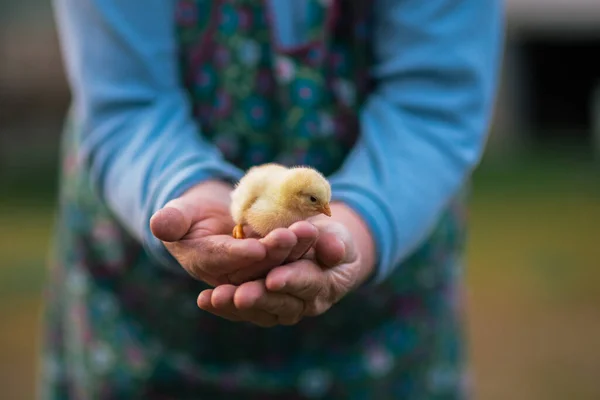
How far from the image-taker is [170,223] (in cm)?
68

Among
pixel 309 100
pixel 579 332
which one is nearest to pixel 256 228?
pixel 309 100

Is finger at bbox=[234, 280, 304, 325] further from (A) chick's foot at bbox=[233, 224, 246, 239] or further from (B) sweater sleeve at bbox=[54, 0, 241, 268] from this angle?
(B) sweater sleeve at bbox=[54, 0, 241, 268]

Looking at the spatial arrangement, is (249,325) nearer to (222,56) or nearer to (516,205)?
(222,56)

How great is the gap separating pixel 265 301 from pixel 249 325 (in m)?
0.36

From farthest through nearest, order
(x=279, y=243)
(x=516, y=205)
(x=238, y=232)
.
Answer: (x=516, y=205)
(x=238, y=232)
(x=279, y=243)

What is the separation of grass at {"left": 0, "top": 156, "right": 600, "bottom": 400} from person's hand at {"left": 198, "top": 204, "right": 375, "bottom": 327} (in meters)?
1.49

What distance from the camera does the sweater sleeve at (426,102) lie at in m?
0.89

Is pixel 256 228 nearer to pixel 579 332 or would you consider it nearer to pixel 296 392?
pixel 296 392

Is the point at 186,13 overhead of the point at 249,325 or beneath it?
overhead

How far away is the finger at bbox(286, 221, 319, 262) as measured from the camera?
25.3 inches

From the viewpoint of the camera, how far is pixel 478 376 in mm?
2199

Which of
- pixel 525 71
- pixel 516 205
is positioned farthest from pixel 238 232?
pixel 525 71

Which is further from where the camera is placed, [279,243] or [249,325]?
[249,325]

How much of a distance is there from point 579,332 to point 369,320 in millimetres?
1684
